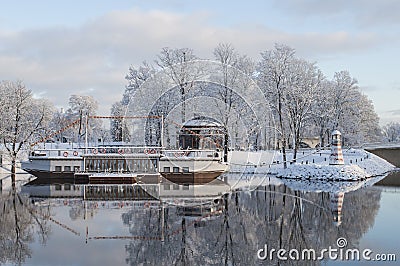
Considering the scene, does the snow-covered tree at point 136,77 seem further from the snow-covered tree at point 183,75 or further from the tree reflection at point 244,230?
the tree reflection at point 244,230

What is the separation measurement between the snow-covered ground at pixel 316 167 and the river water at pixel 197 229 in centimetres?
1023

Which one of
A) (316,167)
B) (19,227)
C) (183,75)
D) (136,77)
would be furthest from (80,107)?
(19,227)

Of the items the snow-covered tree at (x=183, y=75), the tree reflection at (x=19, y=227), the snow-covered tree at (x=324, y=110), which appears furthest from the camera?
the snow-covered tree at (x=324, y=110)

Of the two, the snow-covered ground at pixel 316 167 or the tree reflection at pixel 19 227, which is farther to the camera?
the snow-covered ground at pixel 316 167

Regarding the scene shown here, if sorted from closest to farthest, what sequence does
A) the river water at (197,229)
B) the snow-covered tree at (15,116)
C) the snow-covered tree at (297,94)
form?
the river water at (197,229)
the snow-covered tree at (297,94)
the snow-covered tree at (15,116)

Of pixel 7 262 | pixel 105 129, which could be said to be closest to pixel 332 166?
pixel 7 262

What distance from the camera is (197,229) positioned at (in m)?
12.2

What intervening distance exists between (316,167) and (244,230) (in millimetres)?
20592

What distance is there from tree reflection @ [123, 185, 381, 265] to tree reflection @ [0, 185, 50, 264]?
241 centimetres

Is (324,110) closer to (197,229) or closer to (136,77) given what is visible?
(136,77)

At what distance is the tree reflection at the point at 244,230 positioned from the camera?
941 centimetres

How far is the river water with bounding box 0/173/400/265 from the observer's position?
9352mm

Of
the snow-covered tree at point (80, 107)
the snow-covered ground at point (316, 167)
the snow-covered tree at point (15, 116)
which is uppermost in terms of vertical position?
the snow-covered tree at point (80, 107)

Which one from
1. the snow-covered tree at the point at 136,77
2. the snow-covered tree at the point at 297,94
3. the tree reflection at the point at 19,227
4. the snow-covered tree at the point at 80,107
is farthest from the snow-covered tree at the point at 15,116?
the snow-covered tree at the point at 80,107
